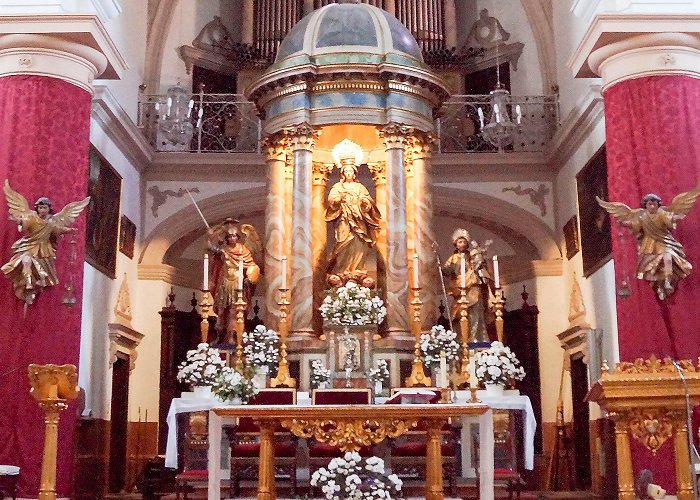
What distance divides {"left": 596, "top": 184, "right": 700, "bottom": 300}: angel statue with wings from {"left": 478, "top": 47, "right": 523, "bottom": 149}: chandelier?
4622 mm

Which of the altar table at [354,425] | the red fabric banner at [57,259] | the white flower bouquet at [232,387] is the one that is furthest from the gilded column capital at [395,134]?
the altar table at [354,425]

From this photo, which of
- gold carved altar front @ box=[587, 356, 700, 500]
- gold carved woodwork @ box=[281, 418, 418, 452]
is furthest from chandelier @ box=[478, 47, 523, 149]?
gold carved altar front @ box=[587, 356, 700, 500]

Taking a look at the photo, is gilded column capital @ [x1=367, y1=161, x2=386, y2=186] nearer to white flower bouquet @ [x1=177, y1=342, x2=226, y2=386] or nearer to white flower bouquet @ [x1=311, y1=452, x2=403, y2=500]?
white flower bouquet @ [x1=177, y1=342, x2=226, y2=386]

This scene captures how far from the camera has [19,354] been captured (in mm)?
8641

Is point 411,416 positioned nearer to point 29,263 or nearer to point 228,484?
point 228,484

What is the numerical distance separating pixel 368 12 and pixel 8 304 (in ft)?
18.2

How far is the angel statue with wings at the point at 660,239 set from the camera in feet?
28.1

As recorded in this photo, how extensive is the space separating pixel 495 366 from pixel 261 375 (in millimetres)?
2416

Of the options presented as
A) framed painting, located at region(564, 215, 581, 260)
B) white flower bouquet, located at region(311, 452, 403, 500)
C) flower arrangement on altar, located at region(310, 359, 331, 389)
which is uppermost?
framed painting, located at region(564, 215, 581, 260)

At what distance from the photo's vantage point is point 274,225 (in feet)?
35.3

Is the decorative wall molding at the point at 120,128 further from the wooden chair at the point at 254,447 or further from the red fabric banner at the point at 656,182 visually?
the red fabric banner at the point at 656,182

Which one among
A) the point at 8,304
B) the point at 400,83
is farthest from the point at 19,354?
the point at 400,83

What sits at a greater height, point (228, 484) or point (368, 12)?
point (368, 12)

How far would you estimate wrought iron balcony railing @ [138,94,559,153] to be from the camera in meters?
13.8
